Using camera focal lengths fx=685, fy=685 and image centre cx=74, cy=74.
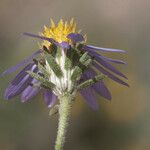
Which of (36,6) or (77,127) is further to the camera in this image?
(36,6)

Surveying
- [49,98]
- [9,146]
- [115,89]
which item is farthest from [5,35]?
[49,98]

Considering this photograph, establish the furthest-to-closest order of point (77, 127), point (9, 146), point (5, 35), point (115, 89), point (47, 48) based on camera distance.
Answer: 1. point (5, 35)
2. point (115, 89)
3. point (77, 127)
4. point (9, 146)
5. point (47, 48)

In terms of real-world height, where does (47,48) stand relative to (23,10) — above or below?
above

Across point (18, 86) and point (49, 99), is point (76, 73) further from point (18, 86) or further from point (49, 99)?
point (49, 99)

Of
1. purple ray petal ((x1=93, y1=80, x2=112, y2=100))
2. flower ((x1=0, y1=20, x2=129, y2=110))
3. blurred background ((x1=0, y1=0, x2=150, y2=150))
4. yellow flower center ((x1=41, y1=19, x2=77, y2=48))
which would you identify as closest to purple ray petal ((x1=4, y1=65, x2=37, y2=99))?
flower ((x1=0, y1=20, x2=129, y2=110))

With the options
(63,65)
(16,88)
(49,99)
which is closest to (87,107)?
(49,99)

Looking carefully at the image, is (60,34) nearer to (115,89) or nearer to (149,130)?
(149,130)

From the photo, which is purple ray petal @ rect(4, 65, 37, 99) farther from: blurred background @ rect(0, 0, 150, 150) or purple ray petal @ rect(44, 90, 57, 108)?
blurred background @ rect(0, 0, 150, 150)
